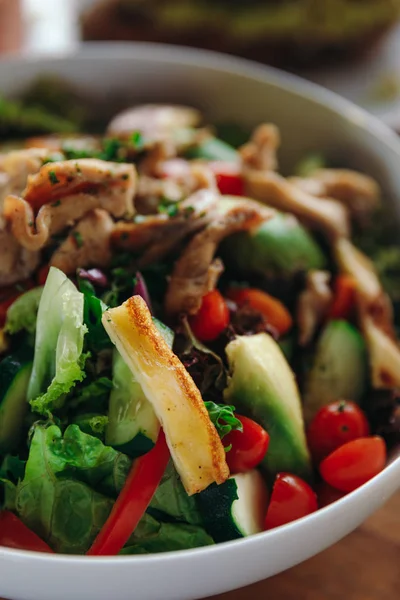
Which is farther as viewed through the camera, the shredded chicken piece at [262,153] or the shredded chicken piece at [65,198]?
the shredded chicken piece at [262,153]

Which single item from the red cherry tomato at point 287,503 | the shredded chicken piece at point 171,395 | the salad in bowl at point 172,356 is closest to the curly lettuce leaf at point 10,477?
the salad in bowl at point 172,356

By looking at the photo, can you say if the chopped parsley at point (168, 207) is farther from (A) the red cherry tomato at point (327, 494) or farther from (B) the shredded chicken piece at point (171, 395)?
(A) the red cherry tomato at point (327, 494)

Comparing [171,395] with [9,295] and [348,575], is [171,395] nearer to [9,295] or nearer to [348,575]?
[9,295]

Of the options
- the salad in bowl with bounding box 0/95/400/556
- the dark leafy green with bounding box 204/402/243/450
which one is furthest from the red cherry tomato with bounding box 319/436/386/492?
the dark leafy green with bounding box 204/402/243/450

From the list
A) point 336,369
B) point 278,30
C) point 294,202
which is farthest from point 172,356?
point 278,30

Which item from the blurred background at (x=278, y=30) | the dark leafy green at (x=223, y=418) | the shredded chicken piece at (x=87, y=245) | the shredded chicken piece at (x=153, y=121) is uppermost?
the blurred background at (x=278, y=30)

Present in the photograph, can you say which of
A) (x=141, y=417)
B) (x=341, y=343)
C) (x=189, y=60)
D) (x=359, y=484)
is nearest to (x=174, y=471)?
(x=141, y=417)
